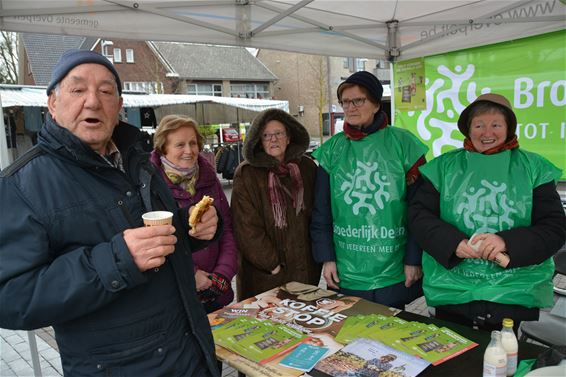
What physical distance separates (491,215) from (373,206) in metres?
0.65

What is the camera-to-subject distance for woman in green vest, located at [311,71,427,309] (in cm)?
246

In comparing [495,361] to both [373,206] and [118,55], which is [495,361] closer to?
[373,206]

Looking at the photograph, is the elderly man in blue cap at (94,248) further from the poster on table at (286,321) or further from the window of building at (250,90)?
the window of building at (250,90)

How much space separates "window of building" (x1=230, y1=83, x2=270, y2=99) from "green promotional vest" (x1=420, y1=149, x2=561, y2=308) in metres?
36.0

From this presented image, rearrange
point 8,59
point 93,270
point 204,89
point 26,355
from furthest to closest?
point 204,89 < point 8,59 < point 26,355 < point 93,270

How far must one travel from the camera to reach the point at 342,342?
1844mm

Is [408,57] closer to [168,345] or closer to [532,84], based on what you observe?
[532,84]

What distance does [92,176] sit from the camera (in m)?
1.32

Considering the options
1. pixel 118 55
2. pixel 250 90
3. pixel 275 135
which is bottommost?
pixel 275 135

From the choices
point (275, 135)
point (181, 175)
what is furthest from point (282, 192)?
point (181, 175)

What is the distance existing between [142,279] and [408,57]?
4.00 m

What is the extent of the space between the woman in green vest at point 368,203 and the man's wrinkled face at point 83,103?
5.11ft

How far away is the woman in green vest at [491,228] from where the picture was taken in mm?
1934

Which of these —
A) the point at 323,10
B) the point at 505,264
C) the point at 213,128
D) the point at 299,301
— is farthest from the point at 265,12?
the point at 213,128
